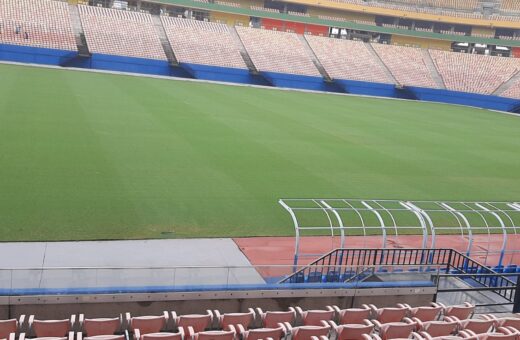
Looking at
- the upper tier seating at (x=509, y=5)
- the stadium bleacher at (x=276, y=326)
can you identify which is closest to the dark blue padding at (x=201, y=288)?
the stadium bleacher at (x=276, y=326)

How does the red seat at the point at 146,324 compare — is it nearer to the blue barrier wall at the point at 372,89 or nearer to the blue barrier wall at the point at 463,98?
the blue barrier wall at the point at 372,89

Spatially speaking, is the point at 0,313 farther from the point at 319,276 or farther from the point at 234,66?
the point at 234,66

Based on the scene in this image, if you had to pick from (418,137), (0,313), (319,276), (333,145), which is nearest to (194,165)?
(333,145)

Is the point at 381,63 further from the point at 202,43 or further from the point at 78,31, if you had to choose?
the point at 78,31

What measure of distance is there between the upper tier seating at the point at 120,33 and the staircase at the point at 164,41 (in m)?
0.68

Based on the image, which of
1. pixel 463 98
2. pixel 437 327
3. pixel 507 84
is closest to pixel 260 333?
pixel 437 327

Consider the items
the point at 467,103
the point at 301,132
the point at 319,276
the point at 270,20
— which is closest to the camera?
the point at 319,276

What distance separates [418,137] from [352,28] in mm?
39444

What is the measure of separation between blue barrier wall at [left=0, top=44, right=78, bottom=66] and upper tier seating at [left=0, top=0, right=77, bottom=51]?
3.53ft

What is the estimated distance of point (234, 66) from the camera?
5516 centimetres

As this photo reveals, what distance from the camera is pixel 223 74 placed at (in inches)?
2105

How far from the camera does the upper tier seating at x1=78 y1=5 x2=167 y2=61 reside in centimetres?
5191

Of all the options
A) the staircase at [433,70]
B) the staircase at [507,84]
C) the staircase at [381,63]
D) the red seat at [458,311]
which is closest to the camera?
the red seat at [458,311]

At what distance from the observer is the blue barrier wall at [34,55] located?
4569 cm
